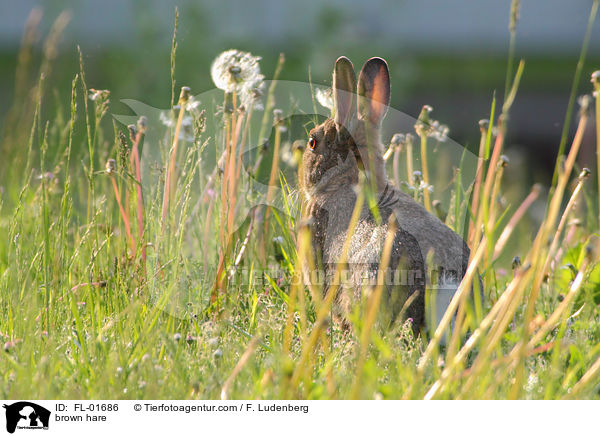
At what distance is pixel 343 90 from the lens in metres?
2.63

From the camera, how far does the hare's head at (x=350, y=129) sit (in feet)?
8.52

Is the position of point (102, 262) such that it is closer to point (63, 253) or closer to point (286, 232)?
point (63, 253)
